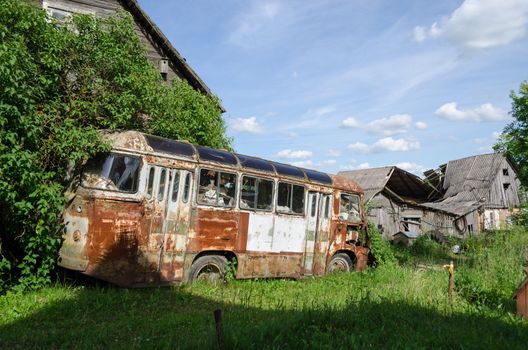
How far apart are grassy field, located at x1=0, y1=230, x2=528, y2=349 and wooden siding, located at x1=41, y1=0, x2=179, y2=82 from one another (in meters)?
9.18

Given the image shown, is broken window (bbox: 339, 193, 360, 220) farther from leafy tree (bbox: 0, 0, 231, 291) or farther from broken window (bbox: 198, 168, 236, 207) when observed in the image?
leafy tree (bbox: 0, 0, 231, 291)

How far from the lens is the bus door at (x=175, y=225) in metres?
8.68

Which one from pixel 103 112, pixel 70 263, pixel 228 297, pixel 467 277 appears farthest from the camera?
pixel 103 112

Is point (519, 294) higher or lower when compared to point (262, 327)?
higher

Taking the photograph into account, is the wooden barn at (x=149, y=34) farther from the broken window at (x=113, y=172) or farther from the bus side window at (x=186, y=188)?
the broken window at (x=113, y=172)

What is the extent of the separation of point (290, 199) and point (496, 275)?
16.3 feet

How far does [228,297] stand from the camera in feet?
28.2

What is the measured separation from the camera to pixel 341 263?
12.7m

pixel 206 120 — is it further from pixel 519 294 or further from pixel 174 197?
pixel 519 294

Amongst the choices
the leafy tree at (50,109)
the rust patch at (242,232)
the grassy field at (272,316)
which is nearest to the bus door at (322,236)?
the grassy field at (272,316)

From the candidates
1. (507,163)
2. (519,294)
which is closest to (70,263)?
(519,294)

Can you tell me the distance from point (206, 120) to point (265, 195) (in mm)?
4506

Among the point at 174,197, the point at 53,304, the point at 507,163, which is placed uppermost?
the point at 507,163

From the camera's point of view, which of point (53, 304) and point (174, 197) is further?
point (174, 197)
